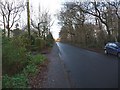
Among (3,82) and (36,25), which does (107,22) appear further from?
(3,82)

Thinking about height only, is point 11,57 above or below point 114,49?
above

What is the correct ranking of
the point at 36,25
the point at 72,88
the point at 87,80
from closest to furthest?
the point at 72,88
the point at 87,80
the point at 36,25

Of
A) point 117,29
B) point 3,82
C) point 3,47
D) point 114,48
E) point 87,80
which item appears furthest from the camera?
point 117,29

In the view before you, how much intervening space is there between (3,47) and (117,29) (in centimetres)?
3408

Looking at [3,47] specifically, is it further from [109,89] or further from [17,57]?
[109,89]

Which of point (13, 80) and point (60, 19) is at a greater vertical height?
point (60, 19)

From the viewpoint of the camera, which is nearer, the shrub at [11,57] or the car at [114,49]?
the shrub at [11,57]

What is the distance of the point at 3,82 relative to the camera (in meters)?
8.75

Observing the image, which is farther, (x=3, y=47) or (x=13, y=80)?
(x=3, y=47)

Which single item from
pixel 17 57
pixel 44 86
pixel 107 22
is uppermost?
pixel 107 22

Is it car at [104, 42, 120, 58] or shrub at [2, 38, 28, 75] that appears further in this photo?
car at [104, 42, 120, 58]

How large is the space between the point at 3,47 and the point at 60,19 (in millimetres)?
70483

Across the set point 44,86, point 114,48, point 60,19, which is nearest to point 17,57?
point 44,86

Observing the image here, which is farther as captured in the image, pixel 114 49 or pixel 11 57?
pixel 114 49
